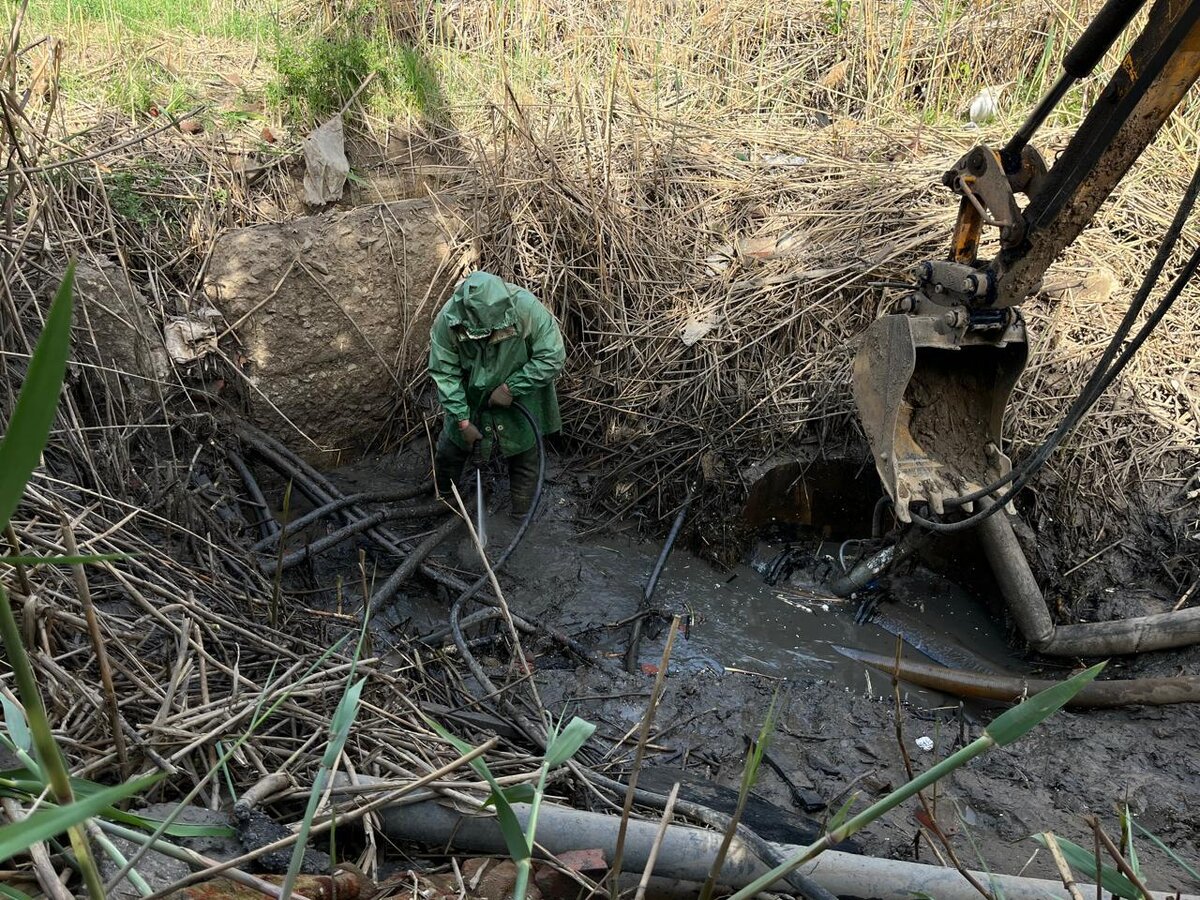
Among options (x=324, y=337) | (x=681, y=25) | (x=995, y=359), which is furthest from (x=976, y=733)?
(x=681, y=25)

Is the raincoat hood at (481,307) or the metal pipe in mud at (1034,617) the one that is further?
the raincoat hood at (481,307)

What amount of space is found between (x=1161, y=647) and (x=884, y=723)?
1.32 m

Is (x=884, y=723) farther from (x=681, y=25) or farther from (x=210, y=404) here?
(x=681, y=25)

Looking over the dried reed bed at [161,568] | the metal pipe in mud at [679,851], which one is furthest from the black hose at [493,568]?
the metal pipe in mud at [679,851]

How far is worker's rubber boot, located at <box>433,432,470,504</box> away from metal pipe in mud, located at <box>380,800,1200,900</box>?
3.21 m

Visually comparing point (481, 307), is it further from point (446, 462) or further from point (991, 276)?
point (991, 276)

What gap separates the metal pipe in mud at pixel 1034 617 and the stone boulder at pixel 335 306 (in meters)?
3.46

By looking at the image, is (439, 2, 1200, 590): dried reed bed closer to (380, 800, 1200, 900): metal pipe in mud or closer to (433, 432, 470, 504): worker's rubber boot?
(433, 432, 470, 504): worker's rubber boot

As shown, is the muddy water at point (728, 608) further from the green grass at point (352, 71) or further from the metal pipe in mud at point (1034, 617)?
the green grass at point (352, 71)

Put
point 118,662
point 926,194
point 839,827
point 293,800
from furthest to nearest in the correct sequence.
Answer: point 926,194, point 118,662, point 293,800, point 839,827

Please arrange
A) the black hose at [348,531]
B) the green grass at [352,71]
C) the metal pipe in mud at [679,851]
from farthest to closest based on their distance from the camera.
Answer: the green grass at [352,71] → the black hose at [348,531] → the metal pipe in mud at [679,851]

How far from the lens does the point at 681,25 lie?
7023 millimetres

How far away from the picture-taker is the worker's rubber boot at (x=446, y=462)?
5.43m

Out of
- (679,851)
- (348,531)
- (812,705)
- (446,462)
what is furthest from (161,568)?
(812,705)
